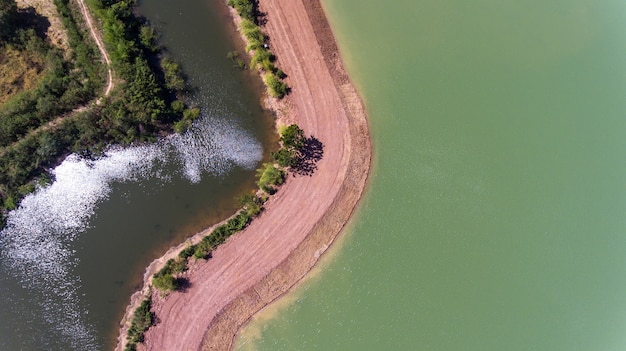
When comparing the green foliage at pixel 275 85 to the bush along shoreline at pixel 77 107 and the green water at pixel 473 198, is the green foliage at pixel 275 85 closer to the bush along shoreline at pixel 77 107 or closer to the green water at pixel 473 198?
the green water at pixel 473 198

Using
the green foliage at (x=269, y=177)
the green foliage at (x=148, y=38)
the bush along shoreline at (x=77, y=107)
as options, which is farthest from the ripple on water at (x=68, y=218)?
the green foliage at (x=148, y=38)

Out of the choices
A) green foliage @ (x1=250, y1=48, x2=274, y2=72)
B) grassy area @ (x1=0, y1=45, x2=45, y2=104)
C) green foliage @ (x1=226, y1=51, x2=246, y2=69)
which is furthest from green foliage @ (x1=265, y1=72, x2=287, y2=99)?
grassy area @ (x1=0, y1=45, x2=45, y2=104)

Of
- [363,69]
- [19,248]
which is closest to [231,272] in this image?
[19,248]

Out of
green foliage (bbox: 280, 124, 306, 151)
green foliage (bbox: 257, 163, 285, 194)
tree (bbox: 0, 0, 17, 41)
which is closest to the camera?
tree (bbox: 0, 0, 17, 41)

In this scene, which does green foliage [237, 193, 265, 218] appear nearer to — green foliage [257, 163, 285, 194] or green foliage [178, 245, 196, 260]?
green foliage [257, 163, 285, 194]

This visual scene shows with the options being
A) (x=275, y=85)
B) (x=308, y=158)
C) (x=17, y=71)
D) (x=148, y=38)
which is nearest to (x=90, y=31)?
(x=148, y=38)

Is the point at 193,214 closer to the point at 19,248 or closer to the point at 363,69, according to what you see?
the point at 19,248
